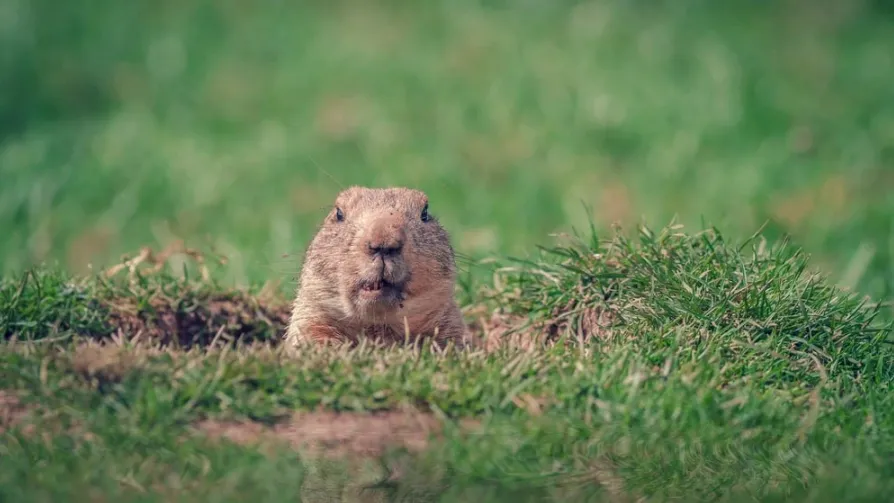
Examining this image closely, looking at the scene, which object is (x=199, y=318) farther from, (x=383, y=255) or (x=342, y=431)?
(x=342, y=431)

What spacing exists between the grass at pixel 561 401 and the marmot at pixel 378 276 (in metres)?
0.40

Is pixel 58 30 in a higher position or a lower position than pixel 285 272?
higher

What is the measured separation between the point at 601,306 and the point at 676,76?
19.4 feet

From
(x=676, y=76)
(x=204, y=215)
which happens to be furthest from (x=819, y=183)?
(x=204, y=215)

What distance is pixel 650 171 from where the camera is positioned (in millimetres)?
9352

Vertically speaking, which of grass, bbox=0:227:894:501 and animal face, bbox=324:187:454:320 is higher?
animal face, bbox=324:187:454:320

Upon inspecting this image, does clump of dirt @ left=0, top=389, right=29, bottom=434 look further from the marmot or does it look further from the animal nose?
the animal nose

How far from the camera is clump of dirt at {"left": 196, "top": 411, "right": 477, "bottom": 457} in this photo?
386cm

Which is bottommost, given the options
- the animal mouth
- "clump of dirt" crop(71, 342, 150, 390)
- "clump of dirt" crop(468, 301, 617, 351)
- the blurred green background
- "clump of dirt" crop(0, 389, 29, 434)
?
"clump of dirt" crop(0, 389, 29, 434)

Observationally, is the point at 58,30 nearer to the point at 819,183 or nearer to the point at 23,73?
the point at 23,73

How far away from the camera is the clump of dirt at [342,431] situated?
386 cm

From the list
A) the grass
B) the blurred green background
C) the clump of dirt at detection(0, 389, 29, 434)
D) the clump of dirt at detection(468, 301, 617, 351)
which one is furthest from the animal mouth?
the blurred green background

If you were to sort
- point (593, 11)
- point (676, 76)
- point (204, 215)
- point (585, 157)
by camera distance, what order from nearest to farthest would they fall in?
1. point (204, 215)
2. point (585, 157)
3. point (676, 76)
4. point (593, 11)

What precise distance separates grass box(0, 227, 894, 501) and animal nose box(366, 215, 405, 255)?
1.40 feet
